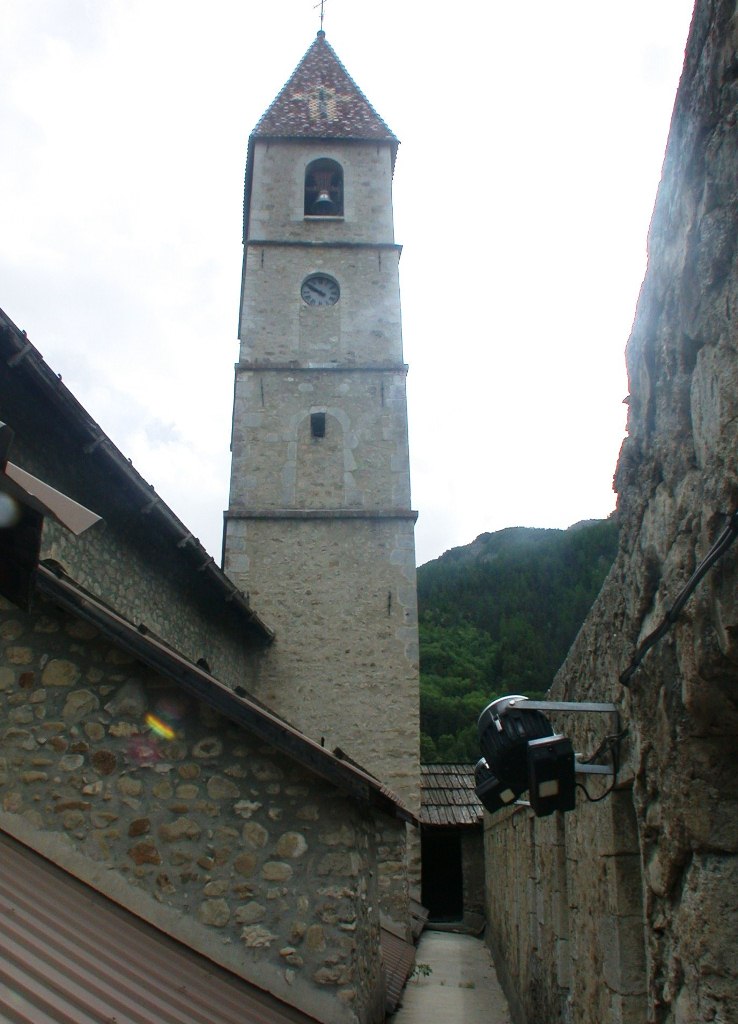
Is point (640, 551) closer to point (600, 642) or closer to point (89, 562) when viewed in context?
point (600, 642)

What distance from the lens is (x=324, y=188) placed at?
17156 mm

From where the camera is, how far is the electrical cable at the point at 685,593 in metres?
1.84

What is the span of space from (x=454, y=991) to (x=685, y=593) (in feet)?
28.9

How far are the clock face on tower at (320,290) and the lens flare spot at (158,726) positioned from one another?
1224 centimetres

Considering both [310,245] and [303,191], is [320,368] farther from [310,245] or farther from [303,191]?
[303,191]

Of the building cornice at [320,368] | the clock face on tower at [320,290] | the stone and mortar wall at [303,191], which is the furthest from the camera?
the stone and mortar wall at [303,191]

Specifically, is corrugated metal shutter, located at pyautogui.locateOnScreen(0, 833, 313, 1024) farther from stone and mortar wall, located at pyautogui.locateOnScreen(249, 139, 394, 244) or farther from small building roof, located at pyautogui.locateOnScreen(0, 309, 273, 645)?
stone and mortar wall, located at pyautogui.locateOnScreen(249, 139, 394, 244)

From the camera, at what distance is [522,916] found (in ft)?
24.3

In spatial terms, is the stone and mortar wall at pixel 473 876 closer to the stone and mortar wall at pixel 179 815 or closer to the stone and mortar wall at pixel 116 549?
the stone and mortar wall at pixel 116 549

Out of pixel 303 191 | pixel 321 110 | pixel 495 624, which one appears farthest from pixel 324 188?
pixel 495 624

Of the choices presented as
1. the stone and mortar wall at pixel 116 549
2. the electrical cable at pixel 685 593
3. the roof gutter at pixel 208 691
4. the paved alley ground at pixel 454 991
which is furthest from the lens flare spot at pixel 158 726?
the paved alley ground at pixel 454 991

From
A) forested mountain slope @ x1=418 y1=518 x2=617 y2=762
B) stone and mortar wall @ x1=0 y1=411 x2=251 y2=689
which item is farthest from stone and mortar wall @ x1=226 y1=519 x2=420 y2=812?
forested mountain slope @ x1=418 y1=518 x2=617 y2=762

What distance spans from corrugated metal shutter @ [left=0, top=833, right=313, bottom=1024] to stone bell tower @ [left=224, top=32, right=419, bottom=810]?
836cm

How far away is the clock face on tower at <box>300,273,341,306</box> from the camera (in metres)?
15.5
